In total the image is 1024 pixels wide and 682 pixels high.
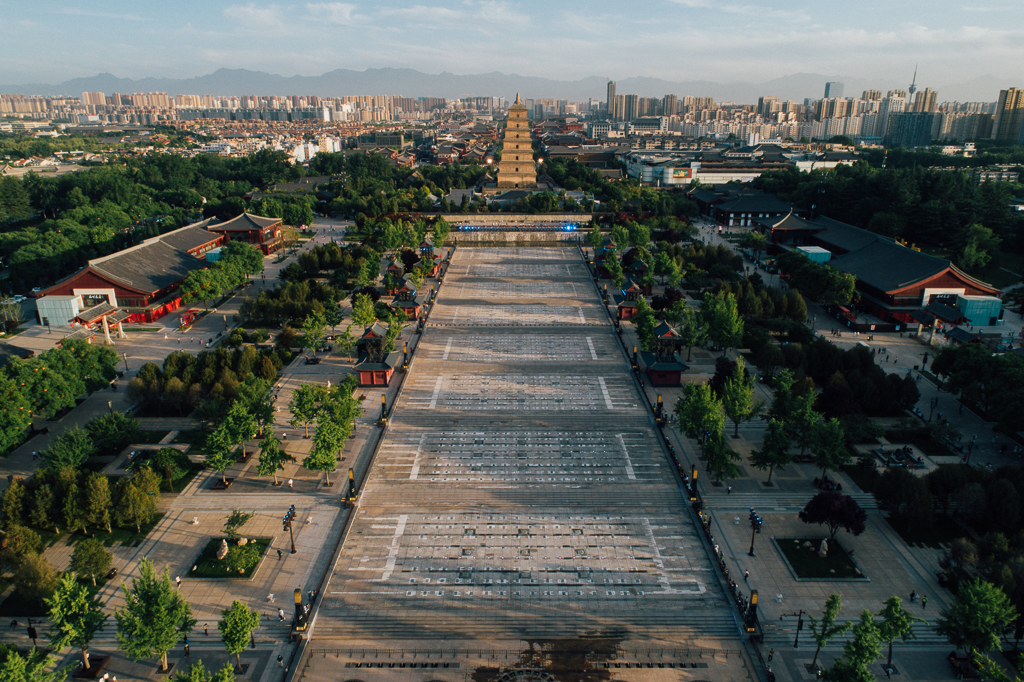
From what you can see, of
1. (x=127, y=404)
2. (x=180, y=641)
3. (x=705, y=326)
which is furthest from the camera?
(x=705, y=326)

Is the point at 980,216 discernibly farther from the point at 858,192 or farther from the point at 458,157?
the point at 458,157

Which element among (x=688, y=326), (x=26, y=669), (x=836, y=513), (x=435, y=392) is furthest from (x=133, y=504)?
(x=688, y=326)

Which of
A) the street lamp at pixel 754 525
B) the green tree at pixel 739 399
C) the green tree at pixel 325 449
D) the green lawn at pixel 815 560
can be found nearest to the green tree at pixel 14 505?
the green tree at pixel 325 449

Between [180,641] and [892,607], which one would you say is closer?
[892,607]

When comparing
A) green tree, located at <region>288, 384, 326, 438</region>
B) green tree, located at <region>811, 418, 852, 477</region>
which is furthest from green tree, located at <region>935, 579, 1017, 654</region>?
green tree, located at <region>288, 384, 326, 438</region>

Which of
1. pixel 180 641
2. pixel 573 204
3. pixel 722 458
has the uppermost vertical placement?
pixel 573 204

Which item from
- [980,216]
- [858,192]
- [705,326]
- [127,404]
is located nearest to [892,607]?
[705,326]

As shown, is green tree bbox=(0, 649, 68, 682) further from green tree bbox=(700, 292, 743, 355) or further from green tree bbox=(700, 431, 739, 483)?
green tree bbox=(700, 292, 743, 355)

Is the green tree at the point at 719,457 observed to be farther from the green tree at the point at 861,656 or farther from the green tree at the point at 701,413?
the green tree at the point at 861,656
